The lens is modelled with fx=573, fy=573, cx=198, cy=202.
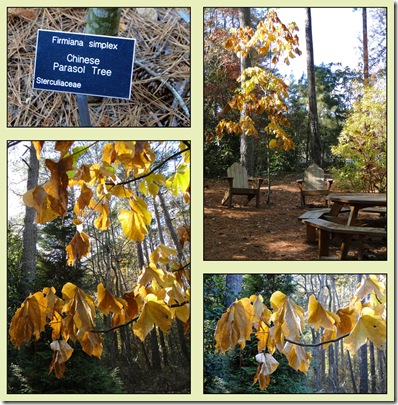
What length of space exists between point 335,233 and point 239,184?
571mm

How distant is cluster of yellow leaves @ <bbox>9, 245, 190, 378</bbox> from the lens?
2.43 m

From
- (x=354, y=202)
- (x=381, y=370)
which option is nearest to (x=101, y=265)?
(x=354, y=202)

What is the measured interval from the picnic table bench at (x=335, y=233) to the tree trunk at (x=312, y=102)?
347mm

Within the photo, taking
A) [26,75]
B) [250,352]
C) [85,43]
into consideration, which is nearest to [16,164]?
[26,75]

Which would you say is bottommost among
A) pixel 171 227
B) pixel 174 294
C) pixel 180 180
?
pixel 174 294

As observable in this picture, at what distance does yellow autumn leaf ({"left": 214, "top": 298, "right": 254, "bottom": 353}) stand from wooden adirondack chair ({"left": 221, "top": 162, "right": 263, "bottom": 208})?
0.61m

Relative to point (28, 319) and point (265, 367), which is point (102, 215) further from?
point (265, 367)

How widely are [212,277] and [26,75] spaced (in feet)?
4.69

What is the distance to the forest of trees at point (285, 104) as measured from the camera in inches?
119

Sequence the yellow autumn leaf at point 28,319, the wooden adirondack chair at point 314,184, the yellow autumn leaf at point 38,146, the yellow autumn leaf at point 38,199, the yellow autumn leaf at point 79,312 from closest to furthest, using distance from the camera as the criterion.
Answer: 1. the yellow autumn leaf at point 38,199
2. the yellow autumn leaf at point 79,312
3. the yellow autumn leaf at point 28,319
4. the yellow autumn leaf at point 38,146
5. the wooden adirondack chair at point 314,184

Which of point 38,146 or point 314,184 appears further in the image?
point 314,184

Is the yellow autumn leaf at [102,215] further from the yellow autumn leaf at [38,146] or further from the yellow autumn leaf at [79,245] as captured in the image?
the yellow autumn leaf at [38,146]

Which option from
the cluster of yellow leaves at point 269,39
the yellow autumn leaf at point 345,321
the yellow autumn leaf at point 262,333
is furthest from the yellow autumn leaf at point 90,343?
the cluster of yellow leaves at point 269,39

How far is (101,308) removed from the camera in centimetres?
253
